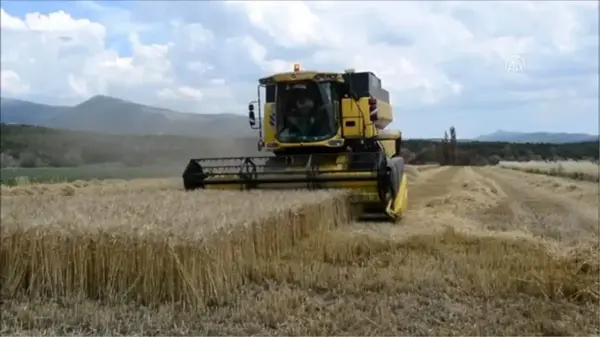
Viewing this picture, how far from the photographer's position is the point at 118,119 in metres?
18.6

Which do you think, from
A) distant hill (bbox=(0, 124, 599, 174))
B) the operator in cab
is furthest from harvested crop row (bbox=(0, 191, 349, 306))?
distant hill (bbox=(0, 124, 599, 174))

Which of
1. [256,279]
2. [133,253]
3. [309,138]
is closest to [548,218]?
[309,138]

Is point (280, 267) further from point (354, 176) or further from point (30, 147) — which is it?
point (30, 147)

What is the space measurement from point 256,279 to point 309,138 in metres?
6.80

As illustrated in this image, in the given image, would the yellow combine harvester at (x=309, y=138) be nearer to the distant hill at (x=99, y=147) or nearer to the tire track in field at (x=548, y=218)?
the tire track in field at (x=548, y=218)

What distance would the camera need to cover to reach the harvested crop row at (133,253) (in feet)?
18.4

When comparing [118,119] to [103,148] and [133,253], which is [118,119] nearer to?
[103,148]

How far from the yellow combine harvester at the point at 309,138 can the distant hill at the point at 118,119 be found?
292 centimetres

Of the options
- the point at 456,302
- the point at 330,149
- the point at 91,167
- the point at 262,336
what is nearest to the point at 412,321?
the point at 456,302

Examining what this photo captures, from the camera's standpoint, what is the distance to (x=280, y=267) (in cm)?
672

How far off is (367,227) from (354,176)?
4.05ft

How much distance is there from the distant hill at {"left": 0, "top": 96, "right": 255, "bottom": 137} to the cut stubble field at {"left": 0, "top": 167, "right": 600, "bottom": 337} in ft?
15.5

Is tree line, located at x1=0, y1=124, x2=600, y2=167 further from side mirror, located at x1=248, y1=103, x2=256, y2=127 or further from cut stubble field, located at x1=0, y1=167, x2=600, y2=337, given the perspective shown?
cut stubble field, located at x1=0, y1=167, x2=600, y2=337

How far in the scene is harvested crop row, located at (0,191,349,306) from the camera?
18.4ft
